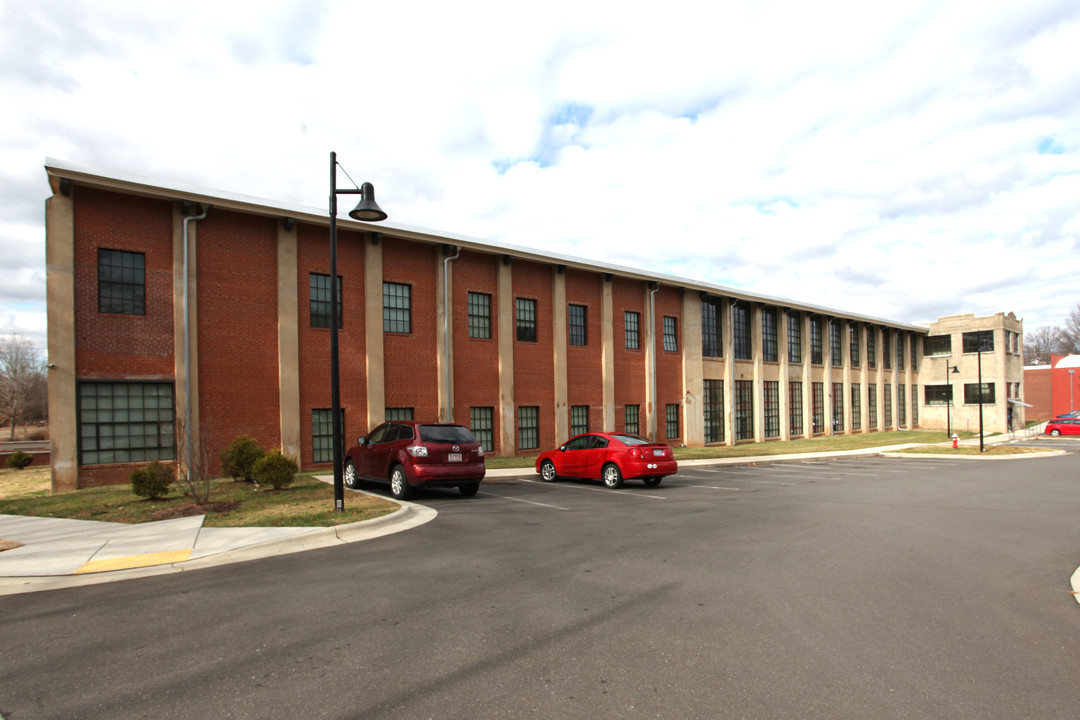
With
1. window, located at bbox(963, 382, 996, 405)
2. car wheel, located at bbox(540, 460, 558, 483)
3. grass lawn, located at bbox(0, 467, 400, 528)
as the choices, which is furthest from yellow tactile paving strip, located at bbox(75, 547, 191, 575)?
window, located at bbox(963, 382, 996, 405)

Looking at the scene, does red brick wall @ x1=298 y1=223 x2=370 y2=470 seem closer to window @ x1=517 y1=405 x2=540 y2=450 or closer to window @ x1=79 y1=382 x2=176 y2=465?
window @ x1=79 y1=382 x2=176 y2=465

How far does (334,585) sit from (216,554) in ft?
8.37

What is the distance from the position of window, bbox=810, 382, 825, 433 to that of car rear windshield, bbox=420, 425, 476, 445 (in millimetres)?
33722

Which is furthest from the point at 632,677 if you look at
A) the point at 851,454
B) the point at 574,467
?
the point at 851,454

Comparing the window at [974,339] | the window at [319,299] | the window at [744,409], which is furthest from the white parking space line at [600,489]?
the window at [974,339]

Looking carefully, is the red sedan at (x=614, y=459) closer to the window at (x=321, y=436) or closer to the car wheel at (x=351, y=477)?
the car wheel at (x=351, y=477)

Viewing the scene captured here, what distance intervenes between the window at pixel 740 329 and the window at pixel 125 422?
92.5 feet

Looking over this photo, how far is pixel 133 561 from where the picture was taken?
26.2 feet

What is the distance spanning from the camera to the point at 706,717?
12.6ft

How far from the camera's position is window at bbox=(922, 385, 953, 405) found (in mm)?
53041

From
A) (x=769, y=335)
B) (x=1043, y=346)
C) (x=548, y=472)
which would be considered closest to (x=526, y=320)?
(x=548, y=472)

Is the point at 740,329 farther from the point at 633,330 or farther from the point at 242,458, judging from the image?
the point at 242,458

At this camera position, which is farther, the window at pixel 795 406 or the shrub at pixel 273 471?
the window at pixel 795 406

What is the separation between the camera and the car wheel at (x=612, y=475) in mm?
16297
